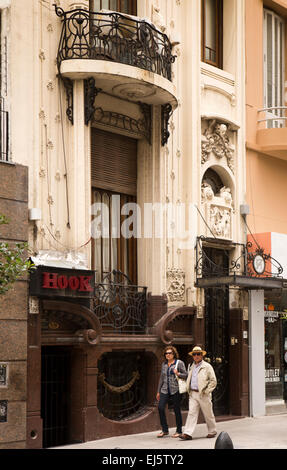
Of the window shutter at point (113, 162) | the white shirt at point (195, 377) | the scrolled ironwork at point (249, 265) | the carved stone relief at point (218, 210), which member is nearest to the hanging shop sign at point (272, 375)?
the scrolled ironwork at point (249, 265)

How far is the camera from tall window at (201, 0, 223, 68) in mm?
21062

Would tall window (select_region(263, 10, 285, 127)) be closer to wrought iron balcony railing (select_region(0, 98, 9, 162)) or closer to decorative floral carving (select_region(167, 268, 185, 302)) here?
decorative floral carving (select_region(167, 268, 185, 302))

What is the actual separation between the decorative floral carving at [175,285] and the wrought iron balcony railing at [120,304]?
62cm

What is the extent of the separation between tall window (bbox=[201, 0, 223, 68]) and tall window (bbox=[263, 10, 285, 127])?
1.75 meters

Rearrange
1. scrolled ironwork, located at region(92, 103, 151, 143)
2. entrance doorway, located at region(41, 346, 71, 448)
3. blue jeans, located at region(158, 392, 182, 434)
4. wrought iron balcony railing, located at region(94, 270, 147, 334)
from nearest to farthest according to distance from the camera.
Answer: entrance doorway, located at region(41, 346, 71, 448)
blue jeans, located at region(158, 392, 182, 434)
wrought iron balcony railing, located at region(94, 270, 147, 334)
scrolled ironwork, located at region(92, 103, 151, 143)

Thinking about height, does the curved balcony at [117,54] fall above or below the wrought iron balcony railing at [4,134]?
above

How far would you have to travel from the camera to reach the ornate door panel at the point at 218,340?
1988cm

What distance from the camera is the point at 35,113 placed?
624 inches

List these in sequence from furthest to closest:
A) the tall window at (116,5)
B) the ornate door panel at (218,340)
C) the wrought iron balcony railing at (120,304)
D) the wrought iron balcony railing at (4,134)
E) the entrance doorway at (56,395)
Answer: the ornate door panel at (218,340) < the tall window at (116,5) < the wrought iron balcony railing at (120,304) < the entrance doorway at (56,395) < the wrought iron balcony railing at (4,134)

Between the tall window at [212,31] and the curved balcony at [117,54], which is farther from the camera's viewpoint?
the tall window at [212,31]

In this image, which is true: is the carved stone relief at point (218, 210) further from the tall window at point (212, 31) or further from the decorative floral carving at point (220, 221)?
the tall window at point (212, 31)

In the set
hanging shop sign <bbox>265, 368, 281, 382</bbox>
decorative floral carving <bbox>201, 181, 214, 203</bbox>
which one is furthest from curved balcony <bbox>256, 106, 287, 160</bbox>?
hanging shop sign <bbox>265, 368, 281, 382</bbox>

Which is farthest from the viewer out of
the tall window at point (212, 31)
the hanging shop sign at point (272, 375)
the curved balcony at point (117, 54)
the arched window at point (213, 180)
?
the hanging shop sign at point (272, 375)

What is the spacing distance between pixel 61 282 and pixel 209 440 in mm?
4164
